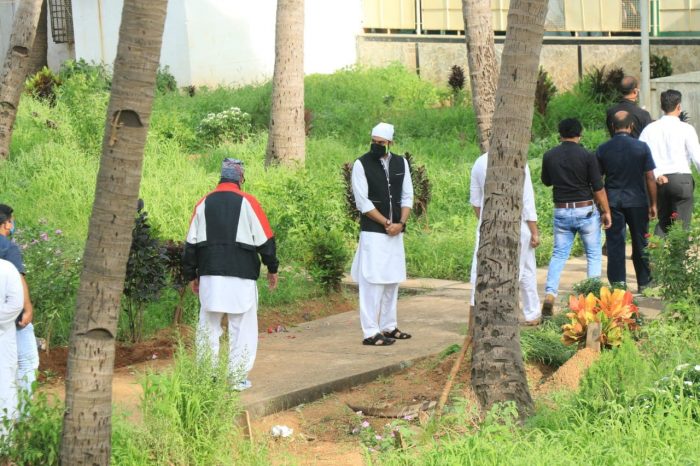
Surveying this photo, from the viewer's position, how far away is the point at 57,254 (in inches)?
380

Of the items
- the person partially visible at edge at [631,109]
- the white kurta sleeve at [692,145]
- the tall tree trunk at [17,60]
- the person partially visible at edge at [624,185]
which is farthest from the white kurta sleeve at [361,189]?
the tall tree trunk at [17,60]

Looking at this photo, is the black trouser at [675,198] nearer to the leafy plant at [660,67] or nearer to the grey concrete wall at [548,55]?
the leafy plant at [660,67]

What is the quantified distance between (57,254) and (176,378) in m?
3.26

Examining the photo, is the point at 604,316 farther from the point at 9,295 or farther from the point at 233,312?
the point at 9,295

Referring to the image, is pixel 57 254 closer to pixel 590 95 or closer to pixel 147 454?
pixel 147 454

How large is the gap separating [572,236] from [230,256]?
3510 mm

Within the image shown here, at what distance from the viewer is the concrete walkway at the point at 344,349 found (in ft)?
27.5

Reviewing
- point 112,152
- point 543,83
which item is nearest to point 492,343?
point 112,152

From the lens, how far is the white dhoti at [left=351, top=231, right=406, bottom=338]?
9.75 metres

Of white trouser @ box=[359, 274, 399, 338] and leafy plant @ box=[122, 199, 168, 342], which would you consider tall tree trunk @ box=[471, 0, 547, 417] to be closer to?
white trouser @ box=[359, 274, 399, 338]

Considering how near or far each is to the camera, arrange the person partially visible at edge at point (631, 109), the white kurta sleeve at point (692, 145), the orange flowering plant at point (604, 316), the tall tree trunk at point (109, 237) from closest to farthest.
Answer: the tall tree trunk at point (109, 237), the orange flowering plant at point (604, 316), the white kurta sleeve at point (692, 145), the person partially visible at edge at point (631, 109)

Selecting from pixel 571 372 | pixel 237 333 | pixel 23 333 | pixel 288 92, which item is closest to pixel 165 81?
pixel 288 92

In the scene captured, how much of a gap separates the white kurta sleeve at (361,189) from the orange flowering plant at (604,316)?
74.5 inches

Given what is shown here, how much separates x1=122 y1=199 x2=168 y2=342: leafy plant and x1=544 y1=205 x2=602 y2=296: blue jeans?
127 inches
